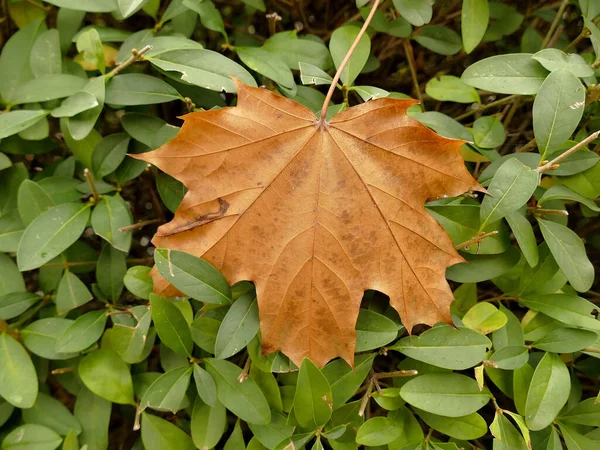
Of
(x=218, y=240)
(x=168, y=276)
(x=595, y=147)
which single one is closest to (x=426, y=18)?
(x=595, y=147)

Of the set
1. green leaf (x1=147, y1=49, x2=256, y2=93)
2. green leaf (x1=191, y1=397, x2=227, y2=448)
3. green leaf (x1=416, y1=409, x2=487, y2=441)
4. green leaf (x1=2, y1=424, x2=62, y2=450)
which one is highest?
green leaf (x1=147, y1=49, x2=256, y2=93)

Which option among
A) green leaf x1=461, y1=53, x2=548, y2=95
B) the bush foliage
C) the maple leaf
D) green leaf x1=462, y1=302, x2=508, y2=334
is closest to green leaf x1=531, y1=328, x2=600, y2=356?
the bush foliage

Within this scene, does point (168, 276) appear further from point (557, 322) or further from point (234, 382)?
point (557, 322)

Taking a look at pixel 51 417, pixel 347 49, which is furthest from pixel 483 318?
pixel 51 417

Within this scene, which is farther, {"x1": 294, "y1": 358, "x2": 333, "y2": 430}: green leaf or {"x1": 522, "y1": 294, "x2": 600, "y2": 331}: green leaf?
{"x1": 522, "y1": 294, "x2": 600, "y2": 331}: green leaf

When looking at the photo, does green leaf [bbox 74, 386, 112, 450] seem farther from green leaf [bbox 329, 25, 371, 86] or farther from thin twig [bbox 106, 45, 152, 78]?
green leaf [bbox 329, 25, 371, 86]

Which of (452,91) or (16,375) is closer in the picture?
(16,375)

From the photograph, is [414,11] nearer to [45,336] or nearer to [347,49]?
[347,49]
